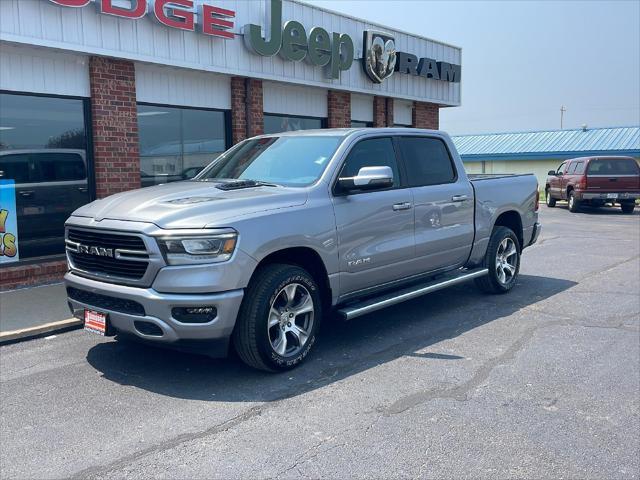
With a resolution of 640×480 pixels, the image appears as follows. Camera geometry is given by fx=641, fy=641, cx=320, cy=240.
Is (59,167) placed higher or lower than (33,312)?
higher

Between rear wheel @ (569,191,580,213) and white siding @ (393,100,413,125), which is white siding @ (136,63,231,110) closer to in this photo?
white siding @ (393,100,413,125)

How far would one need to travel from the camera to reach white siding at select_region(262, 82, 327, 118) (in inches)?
479

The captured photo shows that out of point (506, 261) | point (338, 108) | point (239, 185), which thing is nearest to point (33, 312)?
point (239, 185)

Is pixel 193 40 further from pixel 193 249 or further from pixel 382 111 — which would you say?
pixel 193 249

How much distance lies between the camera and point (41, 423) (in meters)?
4.23

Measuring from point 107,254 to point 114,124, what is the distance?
4999mm

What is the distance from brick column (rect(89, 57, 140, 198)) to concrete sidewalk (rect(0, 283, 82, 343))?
1878mm

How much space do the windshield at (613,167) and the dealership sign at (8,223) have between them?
1861cm

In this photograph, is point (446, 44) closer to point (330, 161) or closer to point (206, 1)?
point (206, 1)

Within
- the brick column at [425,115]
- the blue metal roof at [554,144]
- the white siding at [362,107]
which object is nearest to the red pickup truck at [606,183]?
the brick column at [425,115]

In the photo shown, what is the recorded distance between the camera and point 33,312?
6980 millimetres

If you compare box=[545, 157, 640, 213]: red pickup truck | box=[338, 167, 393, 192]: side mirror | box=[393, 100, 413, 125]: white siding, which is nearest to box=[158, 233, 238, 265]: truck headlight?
box=[338, 167, 393, 192]: side mirror

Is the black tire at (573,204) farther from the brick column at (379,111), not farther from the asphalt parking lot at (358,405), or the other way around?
the asphalt parking lot at (358,405)

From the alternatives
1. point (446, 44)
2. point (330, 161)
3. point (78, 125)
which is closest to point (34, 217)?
point (78, 125)
